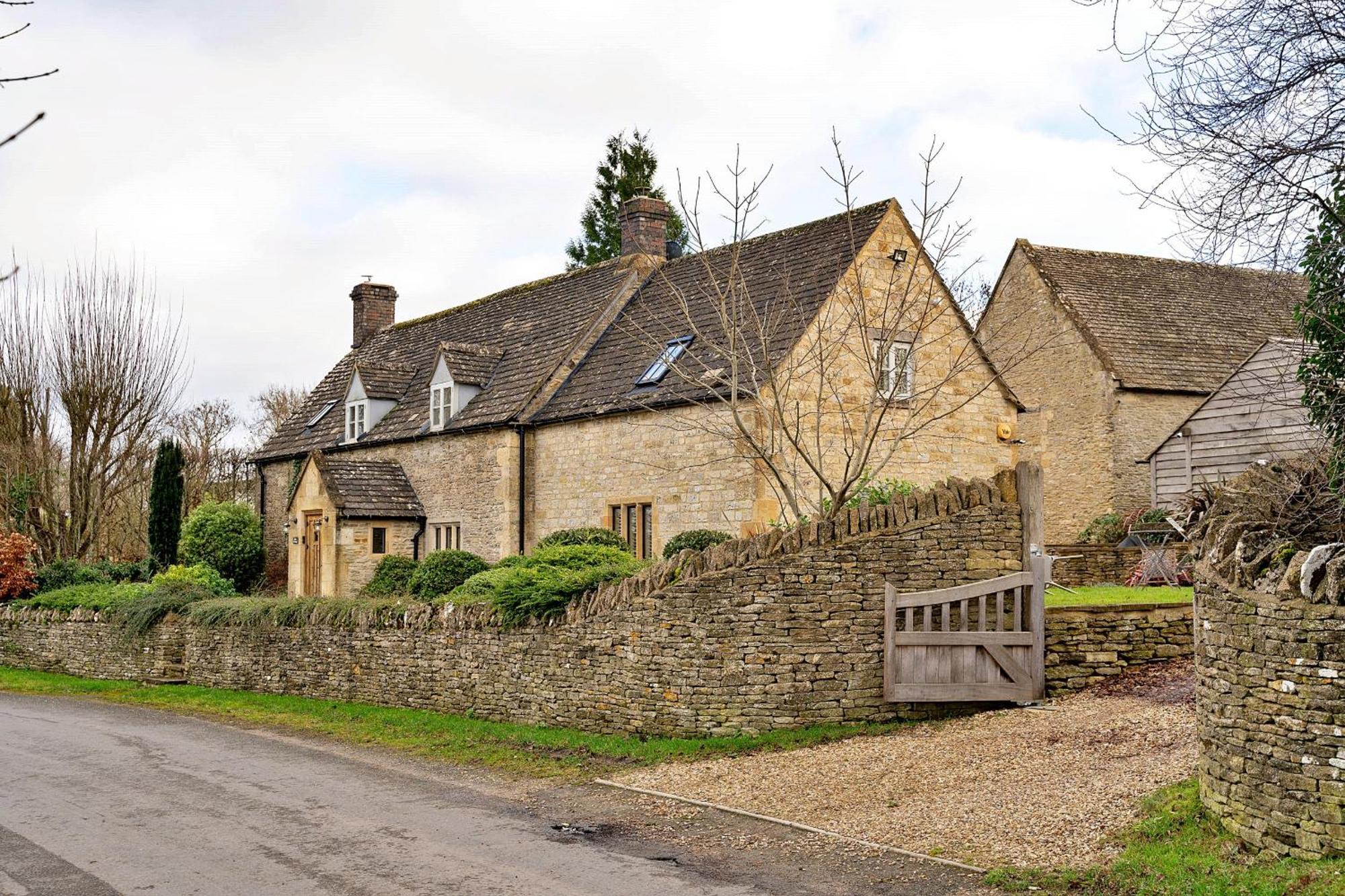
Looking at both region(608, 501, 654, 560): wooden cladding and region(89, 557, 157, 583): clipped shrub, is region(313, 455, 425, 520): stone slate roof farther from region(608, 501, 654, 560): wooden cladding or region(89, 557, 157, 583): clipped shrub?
region(608, 501, 654, 560): wooden cladding

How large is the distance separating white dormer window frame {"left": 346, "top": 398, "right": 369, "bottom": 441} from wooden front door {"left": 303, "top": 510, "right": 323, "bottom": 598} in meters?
3.38

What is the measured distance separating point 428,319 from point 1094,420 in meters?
19.2

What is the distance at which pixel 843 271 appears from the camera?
21.6 m

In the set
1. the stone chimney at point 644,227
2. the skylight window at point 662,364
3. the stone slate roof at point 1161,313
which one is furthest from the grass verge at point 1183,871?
the stone chimney at point 644,227

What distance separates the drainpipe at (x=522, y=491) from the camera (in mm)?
25297

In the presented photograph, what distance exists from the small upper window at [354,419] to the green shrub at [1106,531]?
18.1 metres

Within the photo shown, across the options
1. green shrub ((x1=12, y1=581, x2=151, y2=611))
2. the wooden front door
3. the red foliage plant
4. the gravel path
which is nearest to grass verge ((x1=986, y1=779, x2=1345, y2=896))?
the gravel path

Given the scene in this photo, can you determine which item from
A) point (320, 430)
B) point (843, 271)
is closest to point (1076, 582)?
point (843, 271)

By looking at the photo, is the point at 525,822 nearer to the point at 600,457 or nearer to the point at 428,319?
the point at 600,457

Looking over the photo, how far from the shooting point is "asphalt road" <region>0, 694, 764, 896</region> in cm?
839

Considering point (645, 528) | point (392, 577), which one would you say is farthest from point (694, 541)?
point (392, 577)

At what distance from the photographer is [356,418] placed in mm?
31656

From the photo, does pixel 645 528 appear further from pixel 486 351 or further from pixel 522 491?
pixel 486 351

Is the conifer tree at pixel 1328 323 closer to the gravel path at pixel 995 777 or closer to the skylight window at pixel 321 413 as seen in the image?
the gravel path at pixel 995 777
